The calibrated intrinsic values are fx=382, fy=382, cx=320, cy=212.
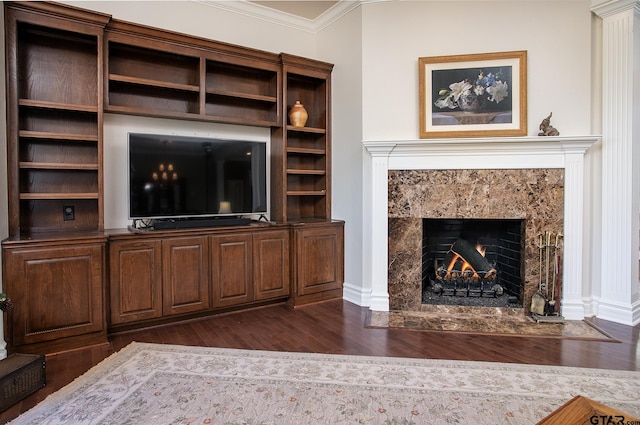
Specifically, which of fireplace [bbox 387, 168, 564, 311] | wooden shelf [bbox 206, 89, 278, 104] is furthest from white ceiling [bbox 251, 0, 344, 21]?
fireplace [bbox 387, 168, 564, 311]

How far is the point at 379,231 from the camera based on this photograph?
388cm

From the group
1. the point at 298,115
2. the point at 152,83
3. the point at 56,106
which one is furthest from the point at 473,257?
the point at 56,106

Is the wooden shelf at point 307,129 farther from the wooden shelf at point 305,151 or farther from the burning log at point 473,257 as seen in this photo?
the burning log at point 473,257

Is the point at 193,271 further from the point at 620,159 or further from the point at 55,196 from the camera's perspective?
the point at 620,159

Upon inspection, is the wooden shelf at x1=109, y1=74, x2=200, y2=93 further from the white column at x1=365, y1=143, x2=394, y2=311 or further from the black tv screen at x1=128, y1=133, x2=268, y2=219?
the white column at x1=365, y1=143, x2=394, y2=311

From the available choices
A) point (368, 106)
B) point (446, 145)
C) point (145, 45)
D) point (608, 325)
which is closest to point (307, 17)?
point (368, 106)

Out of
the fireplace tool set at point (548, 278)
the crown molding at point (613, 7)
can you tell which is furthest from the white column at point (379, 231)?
the crown molding at point (613, 7)

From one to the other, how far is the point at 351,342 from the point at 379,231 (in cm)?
124

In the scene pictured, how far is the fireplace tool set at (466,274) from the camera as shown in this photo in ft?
13.1

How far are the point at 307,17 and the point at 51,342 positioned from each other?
13.5ft

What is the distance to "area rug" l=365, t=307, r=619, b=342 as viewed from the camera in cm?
320

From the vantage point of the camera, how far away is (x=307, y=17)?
451 centimetres

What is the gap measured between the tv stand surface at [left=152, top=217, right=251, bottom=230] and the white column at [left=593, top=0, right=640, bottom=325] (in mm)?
3484

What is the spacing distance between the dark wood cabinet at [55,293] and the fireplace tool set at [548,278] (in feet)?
12.4
